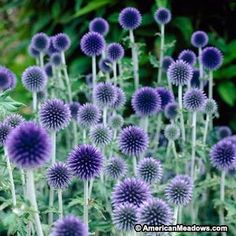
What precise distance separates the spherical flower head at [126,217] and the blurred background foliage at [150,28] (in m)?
2.35

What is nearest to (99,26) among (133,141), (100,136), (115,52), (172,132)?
(115,52)

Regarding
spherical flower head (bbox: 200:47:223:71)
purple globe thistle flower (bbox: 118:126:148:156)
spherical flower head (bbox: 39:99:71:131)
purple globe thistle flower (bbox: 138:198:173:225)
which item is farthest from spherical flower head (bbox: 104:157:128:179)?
spherical flower head (bbox: 200:47:223:71)

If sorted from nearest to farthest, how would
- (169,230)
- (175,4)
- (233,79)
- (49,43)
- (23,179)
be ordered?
(169,230) → (23,179) → (49,43) → (233,79) → (175,4)

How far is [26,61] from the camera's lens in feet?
14.9

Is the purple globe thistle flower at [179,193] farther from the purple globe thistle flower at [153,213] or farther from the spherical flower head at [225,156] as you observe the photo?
the spherical flower head at [225,156]

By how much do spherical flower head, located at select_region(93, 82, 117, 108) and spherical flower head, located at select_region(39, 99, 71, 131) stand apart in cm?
39

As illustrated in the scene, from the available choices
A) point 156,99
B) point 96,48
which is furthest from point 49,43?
point 156,99

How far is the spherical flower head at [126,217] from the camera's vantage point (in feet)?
4.94

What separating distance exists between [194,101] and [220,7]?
6.50 ft

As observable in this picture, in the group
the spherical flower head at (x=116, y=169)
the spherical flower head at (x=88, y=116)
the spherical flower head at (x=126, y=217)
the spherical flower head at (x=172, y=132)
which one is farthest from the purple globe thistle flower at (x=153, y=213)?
the spherical flower head at (x=172, y=132)

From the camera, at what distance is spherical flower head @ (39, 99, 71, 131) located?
6.22 feet

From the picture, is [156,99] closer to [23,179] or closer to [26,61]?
[23,179]

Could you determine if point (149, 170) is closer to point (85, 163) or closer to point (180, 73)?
point (85, 163)

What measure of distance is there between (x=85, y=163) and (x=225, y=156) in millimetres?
672
